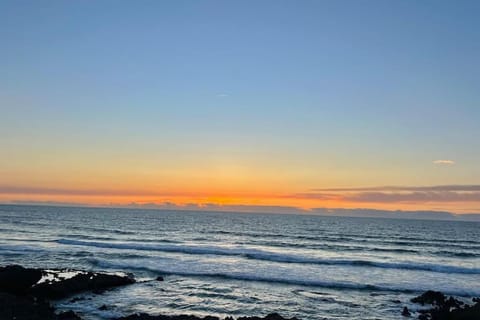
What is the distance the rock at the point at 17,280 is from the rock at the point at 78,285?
0.48m

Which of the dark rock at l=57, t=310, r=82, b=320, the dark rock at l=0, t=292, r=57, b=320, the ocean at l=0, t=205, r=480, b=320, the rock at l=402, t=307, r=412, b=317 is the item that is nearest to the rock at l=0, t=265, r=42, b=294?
the dark rock at l=0, t=292, r=57, b=320

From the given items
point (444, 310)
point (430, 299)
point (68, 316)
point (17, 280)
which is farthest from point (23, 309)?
point (430, 299)

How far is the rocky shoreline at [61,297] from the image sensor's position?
67.2ft

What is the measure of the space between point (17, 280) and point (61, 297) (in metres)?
2.81

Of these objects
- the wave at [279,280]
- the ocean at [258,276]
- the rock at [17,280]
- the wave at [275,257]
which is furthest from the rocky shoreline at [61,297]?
the wave at [275,257]

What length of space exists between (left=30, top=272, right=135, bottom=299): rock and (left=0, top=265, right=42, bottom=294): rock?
0.48 m

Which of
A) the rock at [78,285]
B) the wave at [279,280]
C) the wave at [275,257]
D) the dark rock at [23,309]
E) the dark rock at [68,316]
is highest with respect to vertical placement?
the dark rock at [23,309]

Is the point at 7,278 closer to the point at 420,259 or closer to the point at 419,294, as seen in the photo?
the point at 419,294

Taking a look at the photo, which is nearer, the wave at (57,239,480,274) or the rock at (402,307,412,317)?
the rock at (402,307,412,317)

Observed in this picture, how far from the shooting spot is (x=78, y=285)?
89.9 ft

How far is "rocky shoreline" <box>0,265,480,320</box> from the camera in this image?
67.2 feet

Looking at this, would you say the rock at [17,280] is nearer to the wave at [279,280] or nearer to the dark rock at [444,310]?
the wave at [279,280]

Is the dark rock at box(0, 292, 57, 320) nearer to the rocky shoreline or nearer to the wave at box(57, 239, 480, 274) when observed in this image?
the rocky shoreline

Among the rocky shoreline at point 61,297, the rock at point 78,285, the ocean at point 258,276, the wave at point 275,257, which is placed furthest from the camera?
the wave at point 275,257
